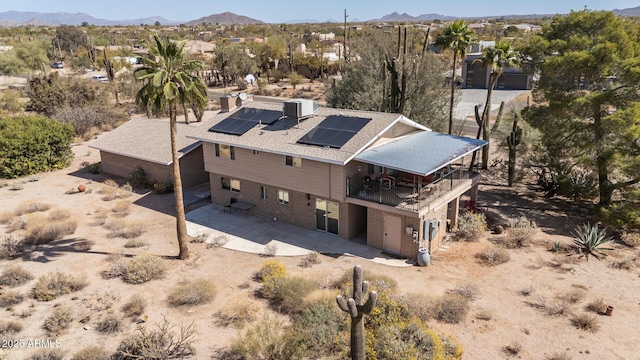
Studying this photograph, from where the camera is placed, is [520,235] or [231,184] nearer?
[520,235]

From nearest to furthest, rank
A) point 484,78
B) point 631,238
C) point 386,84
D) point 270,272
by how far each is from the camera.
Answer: point 270,272 < point 631,238 < point 386,84 < point 484,78

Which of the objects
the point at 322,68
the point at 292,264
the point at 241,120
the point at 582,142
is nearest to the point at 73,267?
the point at 292,264

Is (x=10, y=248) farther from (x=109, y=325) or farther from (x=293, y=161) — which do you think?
(x=293, y=161)

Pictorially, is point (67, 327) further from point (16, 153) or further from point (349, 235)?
point (16, 153)

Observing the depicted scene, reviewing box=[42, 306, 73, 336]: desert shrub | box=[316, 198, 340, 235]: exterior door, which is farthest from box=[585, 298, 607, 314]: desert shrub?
box=[42, 306, 73, 336]: desert shrub

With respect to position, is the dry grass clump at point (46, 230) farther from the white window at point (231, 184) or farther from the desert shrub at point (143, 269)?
the white window at point (231, 184)

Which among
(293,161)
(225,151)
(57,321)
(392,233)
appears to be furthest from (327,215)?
(57,321)
